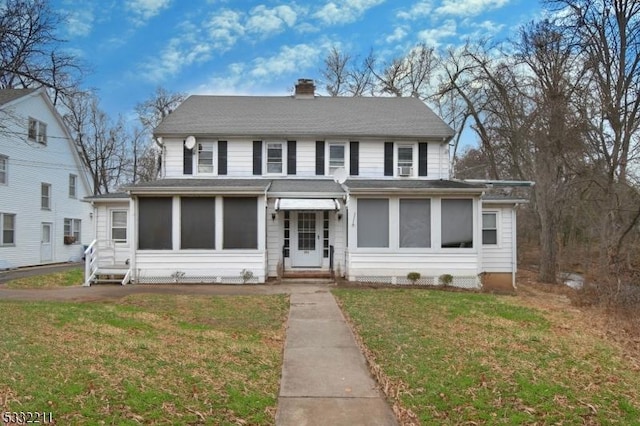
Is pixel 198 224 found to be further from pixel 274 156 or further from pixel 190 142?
pixel 274 156

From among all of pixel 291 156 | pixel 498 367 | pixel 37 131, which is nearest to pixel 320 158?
pixel 291 156

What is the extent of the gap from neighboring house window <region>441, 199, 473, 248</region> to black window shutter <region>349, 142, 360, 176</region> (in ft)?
12.0

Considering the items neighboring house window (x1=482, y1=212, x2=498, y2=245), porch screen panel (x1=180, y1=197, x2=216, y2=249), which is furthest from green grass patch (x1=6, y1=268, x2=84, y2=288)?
neighboring house window (x1=482, y1=212, x2=498, y2=245)

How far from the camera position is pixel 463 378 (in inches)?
195

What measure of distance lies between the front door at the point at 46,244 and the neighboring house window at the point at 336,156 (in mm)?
15667

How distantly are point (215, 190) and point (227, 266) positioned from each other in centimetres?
232

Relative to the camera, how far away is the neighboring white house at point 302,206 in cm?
1321

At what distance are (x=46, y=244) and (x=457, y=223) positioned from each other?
2005 cm

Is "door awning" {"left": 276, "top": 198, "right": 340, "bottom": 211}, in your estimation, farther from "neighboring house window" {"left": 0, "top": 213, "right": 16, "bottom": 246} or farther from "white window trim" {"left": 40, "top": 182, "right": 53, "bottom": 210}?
"white window trim" {"left": 40, "top": 182, "right": 53, "bottom": 210}

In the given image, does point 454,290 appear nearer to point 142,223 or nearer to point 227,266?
point 227,266

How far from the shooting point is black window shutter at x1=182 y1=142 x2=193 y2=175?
15613mm

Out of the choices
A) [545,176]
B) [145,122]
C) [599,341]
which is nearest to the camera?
[599,341]

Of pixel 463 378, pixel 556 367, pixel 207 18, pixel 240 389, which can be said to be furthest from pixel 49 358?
pixel 207 18

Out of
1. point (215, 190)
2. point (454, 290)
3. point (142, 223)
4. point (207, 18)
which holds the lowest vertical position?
point (454, 290)
